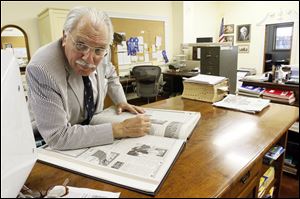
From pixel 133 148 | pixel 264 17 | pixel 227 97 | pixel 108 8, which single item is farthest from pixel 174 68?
pixel 133 148

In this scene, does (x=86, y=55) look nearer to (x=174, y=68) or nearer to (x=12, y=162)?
(x=12, y=162)

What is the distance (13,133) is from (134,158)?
1.09 feet

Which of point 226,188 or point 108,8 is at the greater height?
point 108,8

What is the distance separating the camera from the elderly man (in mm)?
776

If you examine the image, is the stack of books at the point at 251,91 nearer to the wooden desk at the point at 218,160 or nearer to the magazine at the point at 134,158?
the wooden desk at the point at 218,160

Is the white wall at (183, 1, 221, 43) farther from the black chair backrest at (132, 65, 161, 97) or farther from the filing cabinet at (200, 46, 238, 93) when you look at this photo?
the black chair backrest at (132, 65, 161, 97)

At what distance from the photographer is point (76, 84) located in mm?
949

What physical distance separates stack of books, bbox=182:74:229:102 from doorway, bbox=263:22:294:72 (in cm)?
405

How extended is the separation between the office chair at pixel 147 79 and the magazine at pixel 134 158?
296 cm

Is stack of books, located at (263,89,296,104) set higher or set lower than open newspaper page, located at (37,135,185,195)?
lower

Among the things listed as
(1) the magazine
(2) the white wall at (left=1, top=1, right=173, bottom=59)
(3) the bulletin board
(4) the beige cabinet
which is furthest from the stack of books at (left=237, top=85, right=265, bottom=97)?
(2) the white wall at (left=1, top=1, right=173, bottom=59)

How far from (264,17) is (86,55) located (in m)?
5.51

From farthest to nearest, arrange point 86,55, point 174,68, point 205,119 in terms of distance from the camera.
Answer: point 174,68 < point 205,119 < point 86,55

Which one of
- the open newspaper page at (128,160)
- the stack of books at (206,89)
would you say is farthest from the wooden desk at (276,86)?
the open newspaper page at (128,160)
